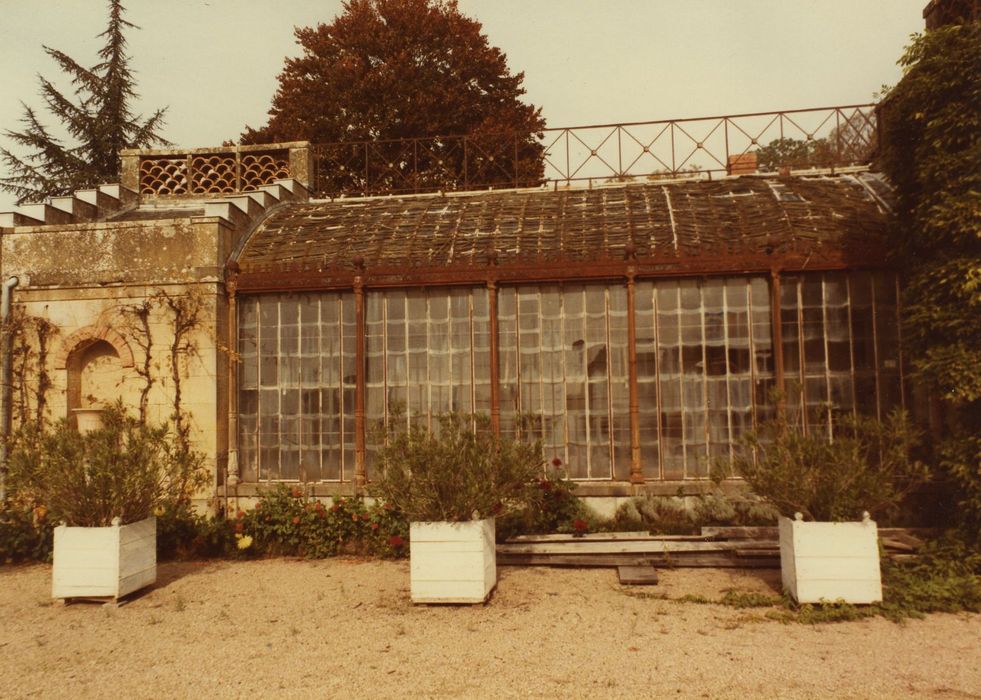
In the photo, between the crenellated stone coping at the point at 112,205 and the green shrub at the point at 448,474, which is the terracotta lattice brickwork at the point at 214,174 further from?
the green shrub at the point at 448,474

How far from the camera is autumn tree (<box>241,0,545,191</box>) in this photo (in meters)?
21.1

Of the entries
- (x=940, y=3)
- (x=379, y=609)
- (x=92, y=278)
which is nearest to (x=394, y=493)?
(x=379, y=609)

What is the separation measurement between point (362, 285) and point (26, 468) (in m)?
4.79

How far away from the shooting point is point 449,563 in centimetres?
737

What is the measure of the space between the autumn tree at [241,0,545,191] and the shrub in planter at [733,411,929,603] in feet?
48.3

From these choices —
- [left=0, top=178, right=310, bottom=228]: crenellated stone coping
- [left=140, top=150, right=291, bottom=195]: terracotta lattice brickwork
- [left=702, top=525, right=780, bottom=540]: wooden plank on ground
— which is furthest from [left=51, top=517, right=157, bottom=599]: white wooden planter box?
[left=140, top=150, right=291, bottom=195]: terracotta lattice brickwork

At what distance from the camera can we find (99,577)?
7.70 m

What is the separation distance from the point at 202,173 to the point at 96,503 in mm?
8582

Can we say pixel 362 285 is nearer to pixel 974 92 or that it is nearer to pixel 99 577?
pixel 99 577

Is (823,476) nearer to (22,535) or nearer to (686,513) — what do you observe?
(686,513)

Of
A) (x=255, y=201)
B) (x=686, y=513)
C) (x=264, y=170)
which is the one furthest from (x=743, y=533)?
(x=264, y=170)

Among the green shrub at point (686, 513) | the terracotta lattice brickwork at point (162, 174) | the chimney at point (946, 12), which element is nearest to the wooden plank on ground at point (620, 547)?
the green shrub at point (686, 513)

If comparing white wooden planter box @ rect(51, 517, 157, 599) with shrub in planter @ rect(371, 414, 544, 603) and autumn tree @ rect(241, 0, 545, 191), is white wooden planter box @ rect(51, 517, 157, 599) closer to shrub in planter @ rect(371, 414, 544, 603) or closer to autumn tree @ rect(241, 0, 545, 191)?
shrub in planter @ rect(371, 414, 544, 603)

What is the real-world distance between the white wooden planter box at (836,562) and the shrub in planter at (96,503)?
671 cm
